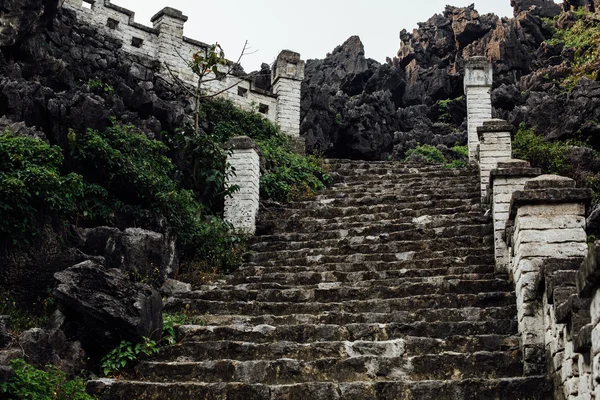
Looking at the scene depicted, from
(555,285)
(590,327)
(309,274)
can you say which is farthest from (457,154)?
(590,327)

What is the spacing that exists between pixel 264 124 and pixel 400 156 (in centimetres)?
573

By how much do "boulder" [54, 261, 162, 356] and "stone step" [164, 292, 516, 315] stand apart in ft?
5.39

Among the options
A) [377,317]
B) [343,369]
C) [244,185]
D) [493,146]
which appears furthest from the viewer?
[244,185]

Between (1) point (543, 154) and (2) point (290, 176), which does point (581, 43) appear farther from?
(2) point (290, 176)

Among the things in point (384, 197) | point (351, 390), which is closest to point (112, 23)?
point (384, 197)

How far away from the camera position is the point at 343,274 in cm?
1041

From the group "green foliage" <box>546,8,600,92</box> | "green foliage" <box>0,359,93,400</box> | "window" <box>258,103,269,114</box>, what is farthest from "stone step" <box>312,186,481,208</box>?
"green foliage" <box>546,8,600,92</box>

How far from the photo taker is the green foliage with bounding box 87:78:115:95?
15.0m

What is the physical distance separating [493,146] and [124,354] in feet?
25.3

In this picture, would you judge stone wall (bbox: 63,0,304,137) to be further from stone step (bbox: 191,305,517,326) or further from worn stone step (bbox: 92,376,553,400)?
worn stone step (bbox: 92,376,553,400)

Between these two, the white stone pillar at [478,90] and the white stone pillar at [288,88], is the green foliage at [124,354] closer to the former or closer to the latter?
the white stone pillar at [478,90]

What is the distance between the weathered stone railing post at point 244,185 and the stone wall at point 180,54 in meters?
5.50

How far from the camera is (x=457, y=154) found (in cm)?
2175

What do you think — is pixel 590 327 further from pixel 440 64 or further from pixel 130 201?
pixel 440 64
